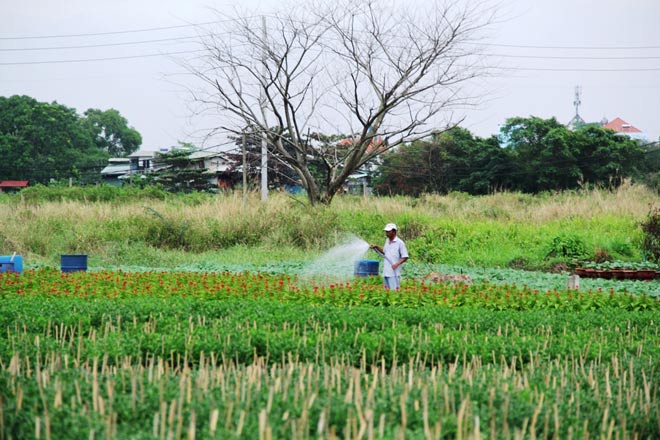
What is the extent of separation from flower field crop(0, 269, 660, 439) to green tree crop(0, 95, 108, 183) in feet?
132

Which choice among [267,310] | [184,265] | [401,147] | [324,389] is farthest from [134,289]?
[401,147]

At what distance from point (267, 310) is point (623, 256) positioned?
12685 mm

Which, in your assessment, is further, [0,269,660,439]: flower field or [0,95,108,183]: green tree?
[0,95,108,183]: green tree

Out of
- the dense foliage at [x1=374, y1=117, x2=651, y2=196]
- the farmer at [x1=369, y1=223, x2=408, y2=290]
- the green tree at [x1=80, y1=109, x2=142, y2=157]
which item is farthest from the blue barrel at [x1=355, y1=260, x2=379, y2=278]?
the green tree at [x1=80, y1=109, x2=142, y2=157]

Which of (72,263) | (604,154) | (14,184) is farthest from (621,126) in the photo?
(72,263)

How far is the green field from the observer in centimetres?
502

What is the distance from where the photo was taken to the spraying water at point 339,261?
15.6m

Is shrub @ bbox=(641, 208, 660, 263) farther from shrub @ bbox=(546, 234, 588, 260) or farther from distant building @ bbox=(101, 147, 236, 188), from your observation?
distant building @ bbox=(101, 147, 236, 188)

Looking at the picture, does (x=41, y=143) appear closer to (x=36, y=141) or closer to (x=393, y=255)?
(x=36, y=141)

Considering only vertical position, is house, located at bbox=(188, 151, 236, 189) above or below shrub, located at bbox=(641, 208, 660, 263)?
above

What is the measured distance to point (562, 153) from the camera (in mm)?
38531

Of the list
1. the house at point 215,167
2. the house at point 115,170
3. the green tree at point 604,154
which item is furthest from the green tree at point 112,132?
the green tree at point 604,154

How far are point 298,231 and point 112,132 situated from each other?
55025mm

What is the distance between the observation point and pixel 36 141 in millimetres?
51812
